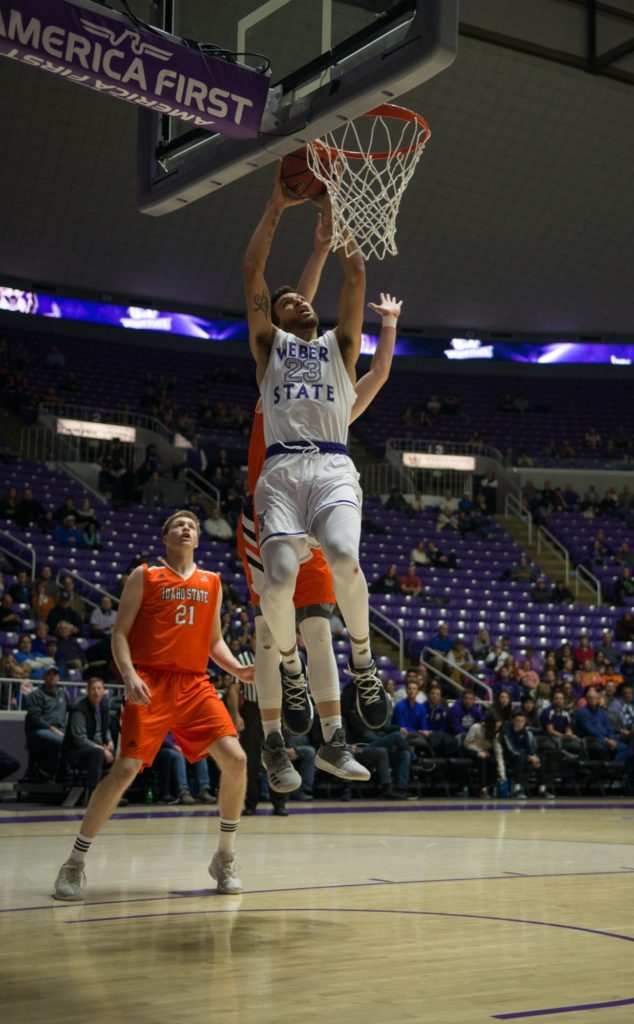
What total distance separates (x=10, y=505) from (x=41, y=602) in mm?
3744

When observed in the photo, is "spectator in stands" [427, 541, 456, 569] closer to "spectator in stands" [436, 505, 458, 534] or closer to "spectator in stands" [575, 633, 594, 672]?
"spectator in stands" [436, 505, 458, 534]

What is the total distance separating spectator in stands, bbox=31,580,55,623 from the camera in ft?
57.2

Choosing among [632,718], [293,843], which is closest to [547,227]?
[632,718]

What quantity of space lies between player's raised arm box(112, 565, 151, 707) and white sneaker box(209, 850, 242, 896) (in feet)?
3.61

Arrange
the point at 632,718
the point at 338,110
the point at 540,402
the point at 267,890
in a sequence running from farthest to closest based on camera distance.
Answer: the point at 540,402
the point at 632,718
the point at 267,890
the point at 338,110

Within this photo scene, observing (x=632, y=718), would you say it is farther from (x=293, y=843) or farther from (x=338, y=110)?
(x=338, y=110)

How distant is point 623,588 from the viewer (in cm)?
2531

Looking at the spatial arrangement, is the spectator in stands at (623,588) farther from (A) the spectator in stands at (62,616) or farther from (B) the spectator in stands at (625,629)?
(A) the spectator in stands at (62,616)

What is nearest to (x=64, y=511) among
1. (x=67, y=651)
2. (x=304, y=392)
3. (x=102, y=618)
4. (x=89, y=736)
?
(x=102, y=618)

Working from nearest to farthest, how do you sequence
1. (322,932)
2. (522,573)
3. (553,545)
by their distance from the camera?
(322,932), (522,573), (553,545)

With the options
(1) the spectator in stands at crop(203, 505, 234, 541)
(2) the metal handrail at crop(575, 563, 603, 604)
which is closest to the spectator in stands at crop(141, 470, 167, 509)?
(1) the spectator in stands at crop(203, 505, 234, 541)

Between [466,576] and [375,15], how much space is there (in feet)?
60.2

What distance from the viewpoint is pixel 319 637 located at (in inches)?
245

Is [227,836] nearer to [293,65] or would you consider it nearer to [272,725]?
[272,725]
